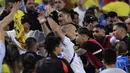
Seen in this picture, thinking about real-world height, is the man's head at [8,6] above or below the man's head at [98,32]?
above

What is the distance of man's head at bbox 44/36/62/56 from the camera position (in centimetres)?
635

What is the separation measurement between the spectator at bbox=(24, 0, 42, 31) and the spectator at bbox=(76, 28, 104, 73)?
1735 millimetres

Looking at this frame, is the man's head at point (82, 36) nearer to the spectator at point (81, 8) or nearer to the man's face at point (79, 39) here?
the man's face at point (79, 39)

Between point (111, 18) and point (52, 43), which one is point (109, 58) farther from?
point (111, 18)

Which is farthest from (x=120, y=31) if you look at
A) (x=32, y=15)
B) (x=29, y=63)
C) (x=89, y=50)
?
(x=29, y=63)

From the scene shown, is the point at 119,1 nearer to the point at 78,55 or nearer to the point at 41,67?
the point at 78,55

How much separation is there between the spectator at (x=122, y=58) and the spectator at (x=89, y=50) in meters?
0.34

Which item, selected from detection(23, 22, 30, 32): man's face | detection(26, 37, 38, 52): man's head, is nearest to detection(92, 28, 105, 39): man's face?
detection(23, 22, 30, 32): man's face

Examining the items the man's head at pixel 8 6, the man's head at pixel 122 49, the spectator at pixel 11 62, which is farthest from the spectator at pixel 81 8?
the spectator at pixel 11 62

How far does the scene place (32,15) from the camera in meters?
10.1

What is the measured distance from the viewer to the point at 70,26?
28.0 ft

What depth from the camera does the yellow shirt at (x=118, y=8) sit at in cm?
1229

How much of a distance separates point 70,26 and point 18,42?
3.07 ft

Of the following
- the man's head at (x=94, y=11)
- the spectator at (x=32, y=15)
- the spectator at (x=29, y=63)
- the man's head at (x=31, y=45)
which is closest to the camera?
the spectator at (x=29, y=63)
